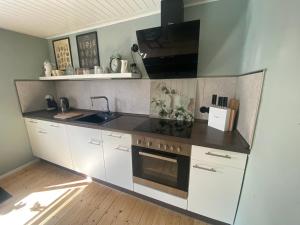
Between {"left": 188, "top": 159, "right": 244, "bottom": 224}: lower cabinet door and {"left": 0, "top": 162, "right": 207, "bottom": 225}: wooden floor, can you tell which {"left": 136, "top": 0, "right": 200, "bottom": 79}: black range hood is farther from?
{"left": 0, "top": 162, "right": 207, "bottom": 225}: wooden floor

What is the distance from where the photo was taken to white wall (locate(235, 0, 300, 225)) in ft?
1.91

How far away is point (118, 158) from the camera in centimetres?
161

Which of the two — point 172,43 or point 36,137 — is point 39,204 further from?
point 172,43

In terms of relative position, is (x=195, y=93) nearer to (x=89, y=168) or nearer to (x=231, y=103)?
(x=231, y=103)

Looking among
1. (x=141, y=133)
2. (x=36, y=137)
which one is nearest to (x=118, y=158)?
(x=141, y=133)

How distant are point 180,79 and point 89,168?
170 cm

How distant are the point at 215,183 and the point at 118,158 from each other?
1027 millimetres

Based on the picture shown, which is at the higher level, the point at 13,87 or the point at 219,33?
the point at 219,33

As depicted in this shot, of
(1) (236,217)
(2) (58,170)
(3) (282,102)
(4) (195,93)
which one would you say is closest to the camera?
(3) (282,102)

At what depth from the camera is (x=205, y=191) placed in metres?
1.28

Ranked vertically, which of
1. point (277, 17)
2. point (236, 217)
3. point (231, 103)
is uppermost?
point (277, 17)

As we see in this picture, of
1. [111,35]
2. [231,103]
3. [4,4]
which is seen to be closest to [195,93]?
[231,103]

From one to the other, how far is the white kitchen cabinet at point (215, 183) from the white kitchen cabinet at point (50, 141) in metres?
1.74

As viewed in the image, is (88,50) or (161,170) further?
(88,50)
